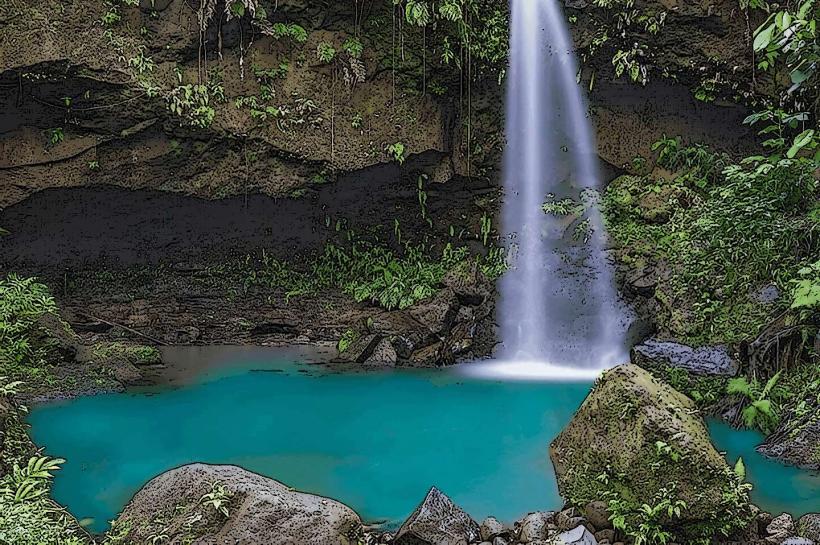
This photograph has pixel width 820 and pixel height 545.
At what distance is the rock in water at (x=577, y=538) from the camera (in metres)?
3.43

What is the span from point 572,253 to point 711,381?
486 cm

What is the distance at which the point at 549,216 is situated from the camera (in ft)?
40.0

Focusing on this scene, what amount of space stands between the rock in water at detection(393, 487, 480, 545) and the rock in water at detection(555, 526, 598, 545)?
0.54 meters

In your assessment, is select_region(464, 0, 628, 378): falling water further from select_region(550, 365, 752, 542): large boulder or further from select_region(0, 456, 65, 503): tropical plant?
select_region(0, 456, 65, 503): tropical plant

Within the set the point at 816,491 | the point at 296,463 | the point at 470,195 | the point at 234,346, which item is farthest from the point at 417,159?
the point at 816,491

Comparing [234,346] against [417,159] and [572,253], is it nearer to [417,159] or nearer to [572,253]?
[417,159]

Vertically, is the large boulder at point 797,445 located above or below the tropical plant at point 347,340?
above

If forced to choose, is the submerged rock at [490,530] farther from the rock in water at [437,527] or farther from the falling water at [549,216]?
the falling water at [549,216]

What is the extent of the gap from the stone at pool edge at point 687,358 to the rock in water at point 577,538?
3.85m

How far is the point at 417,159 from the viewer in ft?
38.6

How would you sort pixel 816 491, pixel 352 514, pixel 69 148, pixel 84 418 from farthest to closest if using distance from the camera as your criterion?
pixel 69 148 → pixel 84 418 → pixel 816 491 → pixel 352 514

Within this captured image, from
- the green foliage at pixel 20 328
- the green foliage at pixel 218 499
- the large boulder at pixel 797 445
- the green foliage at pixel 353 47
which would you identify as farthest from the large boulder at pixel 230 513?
the green foliage at pixel 353 47

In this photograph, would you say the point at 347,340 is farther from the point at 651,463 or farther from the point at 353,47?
the point at 651,463

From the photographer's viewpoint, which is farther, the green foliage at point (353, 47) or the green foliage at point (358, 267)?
the green foliage at point (358, 267)
